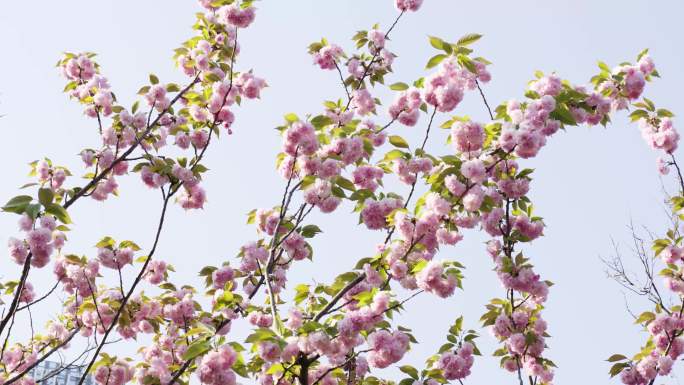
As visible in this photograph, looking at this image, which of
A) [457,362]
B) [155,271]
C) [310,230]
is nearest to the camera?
[457,362]

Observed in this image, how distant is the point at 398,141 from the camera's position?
4617 mm

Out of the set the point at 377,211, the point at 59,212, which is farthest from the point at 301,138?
the point at 59,212

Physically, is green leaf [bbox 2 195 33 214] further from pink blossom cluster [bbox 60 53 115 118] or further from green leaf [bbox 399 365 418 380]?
green leaf [bbox 399 365 418 380]

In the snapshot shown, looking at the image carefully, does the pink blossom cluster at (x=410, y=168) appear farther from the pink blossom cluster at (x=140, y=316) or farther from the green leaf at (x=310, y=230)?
the pink blossom cluster at (x=140, y=316)

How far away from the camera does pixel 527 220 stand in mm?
4738

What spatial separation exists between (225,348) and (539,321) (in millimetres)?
2629

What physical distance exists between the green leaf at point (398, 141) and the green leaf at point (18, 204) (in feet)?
7.83

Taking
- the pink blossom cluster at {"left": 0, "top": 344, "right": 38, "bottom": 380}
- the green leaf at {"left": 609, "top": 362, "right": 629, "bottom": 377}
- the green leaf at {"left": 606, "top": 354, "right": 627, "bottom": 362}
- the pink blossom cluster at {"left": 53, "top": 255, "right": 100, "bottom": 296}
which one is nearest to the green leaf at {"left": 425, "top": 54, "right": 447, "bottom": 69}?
the green leaf at {"left": 606, "top": 354, "right": 627, "bottom": 362}

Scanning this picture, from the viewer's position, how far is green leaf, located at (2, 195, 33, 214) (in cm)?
357

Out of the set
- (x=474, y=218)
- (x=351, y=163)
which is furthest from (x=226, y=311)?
(x=474, y=218)

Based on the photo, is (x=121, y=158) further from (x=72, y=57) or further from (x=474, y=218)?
(x=474, y=218)

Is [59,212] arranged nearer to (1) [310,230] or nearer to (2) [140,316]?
(2) [140,316]

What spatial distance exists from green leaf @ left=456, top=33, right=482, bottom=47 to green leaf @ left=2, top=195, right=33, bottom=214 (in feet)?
9.66

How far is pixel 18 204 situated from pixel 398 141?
2.49 metres
